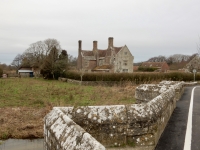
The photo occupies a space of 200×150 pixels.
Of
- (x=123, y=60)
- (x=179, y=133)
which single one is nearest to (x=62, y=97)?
(x=179, y=133)

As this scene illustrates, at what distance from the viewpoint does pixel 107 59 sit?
2114 inches

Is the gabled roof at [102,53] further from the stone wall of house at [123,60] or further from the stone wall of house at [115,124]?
the stone wall of house at [115,124]

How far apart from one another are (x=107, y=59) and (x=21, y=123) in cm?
4425

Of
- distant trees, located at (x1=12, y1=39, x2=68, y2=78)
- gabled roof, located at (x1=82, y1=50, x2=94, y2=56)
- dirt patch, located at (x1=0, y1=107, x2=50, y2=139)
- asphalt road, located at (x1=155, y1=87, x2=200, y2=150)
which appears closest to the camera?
asphalt road, located at (x1=155, y1=87, x2=200, y2=150)

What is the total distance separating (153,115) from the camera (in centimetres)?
493

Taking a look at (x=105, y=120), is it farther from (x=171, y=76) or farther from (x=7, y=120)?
(x=171, y=76)

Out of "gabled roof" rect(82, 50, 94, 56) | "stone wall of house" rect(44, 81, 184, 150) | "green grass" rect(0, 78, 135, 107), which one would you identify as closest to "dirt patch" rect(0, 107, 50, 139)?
"green grass" rect(0, 78, 135, 107)

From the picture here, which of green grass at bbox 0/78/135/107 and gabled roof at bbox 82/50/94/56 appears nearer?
green grass at bbox 0/78/135/107

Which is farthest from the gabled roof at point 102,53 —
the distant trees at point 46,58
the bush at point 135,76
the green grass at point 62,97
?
the green grass at point 62,97

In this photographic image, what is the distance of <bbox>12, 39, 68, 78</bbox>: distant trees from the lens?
4672 centimetres

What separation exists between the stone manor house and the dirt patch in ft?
131

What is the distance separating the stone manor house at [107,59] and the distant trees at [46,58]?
240 inches

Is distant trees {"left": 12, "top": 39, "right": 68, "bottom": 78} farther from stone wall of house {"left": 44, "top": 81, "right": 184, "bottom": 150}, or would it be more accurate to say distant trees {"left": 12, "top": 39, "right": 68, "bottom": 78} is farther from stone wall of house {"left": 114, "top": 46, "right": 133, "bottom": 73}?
stone wall of house {"left": 44, "top": 81, "right": 184, "bottom": 150}

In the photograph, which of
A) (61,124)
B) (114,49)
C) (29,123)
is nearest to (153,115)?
(61,124)
